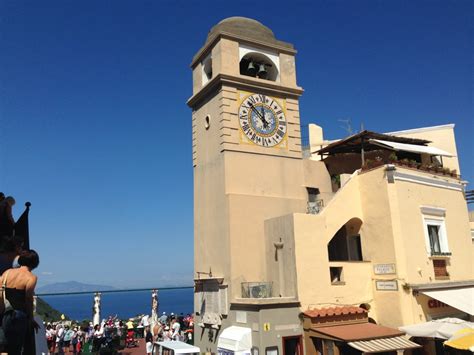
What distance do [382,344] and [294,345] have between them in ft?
11.7

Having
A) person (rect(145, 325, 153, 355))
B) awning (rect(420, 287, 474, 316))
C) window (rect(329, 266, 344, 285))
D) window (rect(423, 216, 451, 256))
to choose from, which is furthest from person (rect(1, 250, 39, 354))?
window (rect(423, 216, 451, 256))

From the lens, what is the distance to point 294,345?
61.3 ft

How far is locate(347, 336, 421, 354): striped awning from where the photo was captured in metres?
16.8

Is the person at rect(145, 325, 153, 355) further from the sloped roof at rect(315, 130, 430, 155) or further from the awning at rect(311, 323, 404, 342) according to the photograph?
the sloped roof at rect(315, 130, 430, 155)

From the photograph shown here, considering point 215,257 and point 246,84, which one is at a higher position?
point 246,84

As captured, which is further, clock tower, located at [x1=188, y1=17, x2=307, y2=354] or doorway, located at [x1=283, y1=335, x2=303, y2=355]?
clock tower, located at [x1=188, y1=17, x2=307, y2=354]

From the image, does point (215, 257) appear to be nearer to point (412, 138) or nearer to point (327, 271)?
point (327, 271)

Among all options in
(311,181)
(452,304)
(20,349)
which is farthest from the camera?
(311,181)

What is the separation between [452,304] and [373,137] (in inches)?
374

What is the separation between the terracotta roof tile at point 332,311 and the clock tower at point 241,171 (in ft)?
2.44

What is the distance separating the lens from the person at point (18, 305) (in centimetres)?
611

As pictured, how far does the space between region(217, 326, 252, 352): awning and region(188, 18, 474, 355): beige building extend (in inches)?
2.1

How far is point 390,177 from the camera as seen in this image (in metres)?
20.5

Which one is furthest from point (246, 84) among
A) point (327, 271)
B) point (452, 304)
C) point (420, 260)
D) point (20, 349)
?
point (20, 349)
